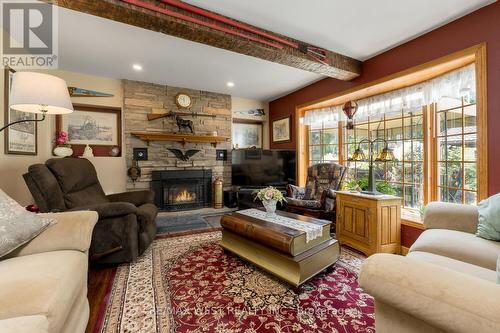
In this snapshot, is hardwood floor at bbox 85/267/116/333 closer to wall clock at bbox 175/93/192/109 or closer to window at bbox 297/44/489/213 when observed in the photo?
wall clock at bbox 175/93/192/109

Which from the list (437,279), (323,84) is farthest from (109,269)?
(323,84)

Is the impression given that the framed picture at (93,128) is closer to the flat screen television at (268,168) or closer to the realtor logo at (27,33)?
the realtor logo at (27,33)

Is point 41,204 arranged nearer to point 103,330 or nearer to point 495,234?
point 103,330

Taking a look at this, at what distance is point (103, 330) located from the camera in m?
1.39

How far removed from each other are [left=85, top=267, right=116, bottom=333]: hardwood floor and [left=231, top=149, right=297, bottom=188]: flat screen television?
2.85 m

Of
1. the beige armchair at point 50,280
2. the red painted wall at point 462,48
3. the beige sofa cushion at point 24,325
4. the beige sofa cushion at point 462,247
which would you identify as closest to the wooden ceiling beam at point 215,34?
the red painted wall at point 462,48

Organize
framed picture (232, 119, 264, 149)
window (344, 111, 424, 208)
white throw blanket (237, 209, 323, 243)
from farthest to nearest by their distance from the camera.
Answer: framed picture (232, 119, 264, 149)
window (344, 111, 424, 208)
white throw blanket (237, 209, 323, 243)

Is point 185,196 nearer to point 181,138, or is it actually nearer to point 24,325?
point 181,138

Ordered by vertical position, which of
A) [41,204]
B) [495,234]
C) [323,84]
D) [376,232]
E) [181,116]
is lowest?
[376,232]

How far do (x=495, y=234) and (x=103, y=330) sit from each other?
2.70 metres

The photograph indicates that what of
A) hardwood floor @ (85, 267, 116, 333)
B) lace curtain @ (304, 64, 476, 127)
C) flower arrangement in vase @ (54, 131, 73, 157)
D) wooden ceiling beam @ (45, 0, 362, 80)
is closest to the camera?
hardwood floor @ (85, 267, 116, 333)

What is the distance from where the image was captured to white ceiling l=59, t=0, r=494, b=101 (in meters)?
2.03

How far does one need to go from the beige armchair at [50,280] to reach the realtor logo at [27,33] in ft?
6.79

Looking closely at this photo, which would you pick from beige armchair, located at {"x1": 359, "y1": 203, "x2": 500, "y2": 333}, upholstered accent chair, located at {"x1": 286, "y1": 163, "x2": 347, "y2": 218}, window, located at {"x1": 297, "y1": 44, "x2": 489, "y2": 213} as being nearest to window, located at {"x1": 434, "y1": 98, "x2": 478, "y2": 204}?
window, located at {"x1": 297, "y1": 44, "x2": 489, "y2": 213}
